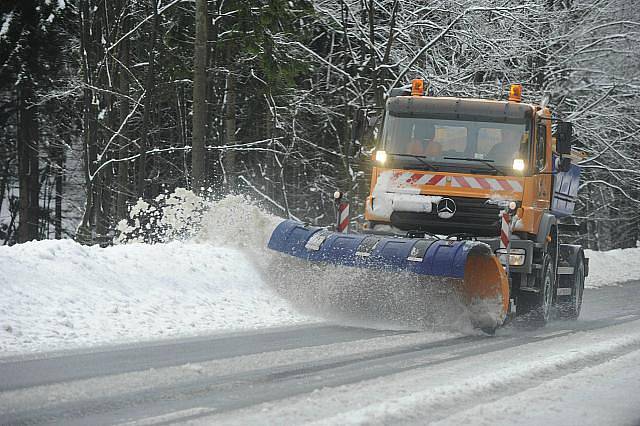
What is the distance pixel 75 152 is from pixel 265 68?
47.8ft

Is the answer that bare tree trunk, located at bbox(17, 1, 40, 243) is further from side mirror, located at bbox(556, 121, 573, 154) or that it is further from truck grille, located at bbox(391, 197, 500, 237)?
side mirror, located at bbox(556, 121, 573, 154)

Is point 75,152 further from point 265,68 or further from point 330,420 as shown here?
point 330,420

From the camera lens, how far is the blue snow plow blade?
399 inches

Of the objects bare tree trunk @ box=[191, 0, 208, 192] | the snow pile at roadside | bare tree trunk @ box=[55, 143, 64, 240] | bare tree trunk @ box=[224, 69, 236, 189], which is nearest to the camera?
Answer: bare tree trunk @ box=[191, 0, 208, 192]

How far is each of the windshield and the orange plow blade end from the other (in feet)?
4.39

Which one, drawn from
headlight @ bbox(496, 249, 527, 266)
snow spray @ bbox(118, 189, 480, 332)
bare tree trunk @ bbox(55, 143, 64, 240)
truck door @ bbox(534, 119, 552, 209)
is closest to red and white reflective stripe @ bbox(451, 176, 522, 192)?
truck door @ bbox(534, 119, 552, 209)

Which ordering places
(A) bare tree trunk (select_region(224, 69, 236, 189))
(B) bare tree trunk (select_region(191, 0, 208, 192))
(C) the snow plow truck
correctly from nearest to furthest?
(C) the snow plow truck < (B) bare tree trunk (select_region(191, 0, 208, 192)) < (A) bare tree trunk (select_region(224, 69, 236, 189))

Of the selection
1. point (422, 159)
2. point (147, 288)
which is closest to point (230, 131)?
point (147, 288)

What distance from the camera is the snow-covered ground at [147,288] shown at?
912cm

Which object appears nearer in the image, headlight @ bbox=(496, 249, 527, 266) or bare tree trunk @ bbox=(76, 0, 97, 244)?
headlight @ bbox=(496, 249, 527, 266)

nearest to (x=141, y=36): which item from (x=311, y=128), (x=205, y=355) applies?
(x=311, y=128)

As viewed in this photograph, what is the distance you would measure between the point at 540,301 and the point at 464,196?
166 centimetres

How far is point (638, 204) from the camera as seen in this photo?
2970 cm

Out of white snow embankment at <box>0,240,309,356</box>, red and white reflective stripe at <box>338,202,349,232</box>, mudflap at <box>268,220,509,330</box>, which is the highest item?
red and white reflective stripe at <box>338,202,349,232</box>
